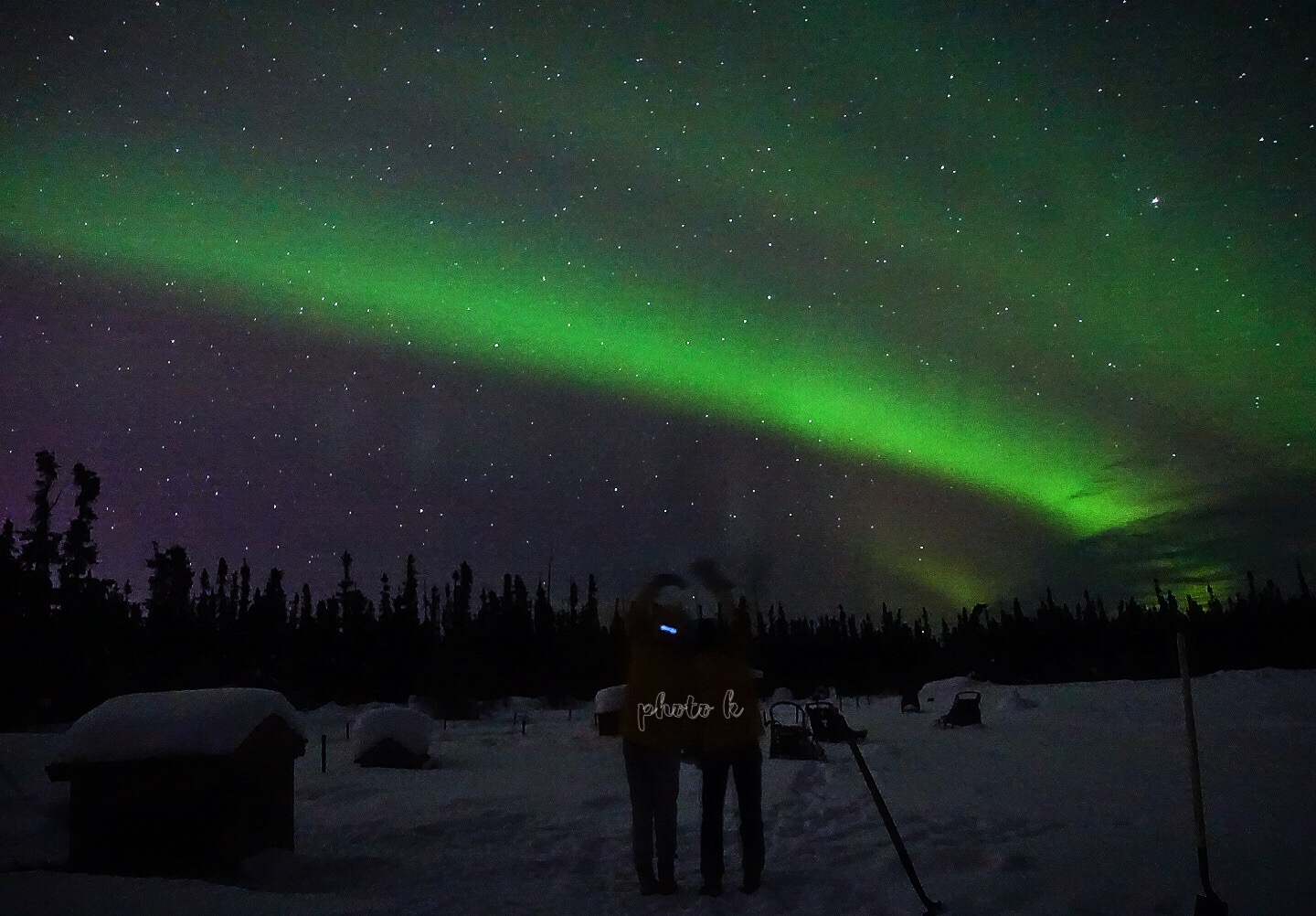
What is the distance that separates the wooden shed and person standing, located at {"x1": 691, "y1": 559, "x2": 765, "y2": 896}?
4.73 m

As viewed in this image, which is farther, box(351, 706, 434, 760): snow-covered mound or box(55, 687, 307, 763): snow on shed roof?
box(351, 706, 434, 760): snow-covered mound

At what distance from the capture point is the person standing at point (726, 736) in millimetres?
6383

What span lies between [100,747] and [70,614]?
39.0m

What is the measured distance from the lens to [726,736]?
21.4 feet

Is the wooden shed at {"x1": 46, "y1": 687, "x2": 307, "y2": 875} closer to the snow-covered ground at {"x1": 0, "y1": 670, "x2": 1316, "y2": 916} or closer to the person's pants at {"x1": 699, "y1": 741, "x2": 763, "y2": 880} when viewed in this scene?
the snow-covered ground at {"x1": 0, "y1": 670, "x2": 1316, "y2": 916}

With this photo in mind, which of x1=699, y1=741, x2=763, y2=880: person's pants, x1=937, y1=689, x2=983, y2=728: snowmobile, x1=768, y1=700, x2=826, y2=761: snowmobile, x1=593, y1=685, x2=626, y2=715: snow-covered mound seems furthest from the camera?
x1=593, y1=685, x2=626, y2=715: snow-covered mound

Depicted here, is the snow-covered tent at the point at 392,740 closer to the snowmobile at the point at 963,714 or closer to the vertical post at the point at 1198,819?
the snowmobile at the point at 963,714

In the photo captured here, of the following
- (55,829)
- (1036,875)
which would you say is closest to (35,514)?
(55,829)

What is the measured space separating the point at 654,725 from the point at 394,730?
17.6 meters

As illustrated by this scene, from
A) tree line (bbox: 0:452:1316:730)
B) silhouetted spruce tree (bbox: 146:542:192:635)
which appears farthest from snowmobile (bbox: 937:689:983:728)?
silhouetted spruce tree (bbox: 146:542:192:635)

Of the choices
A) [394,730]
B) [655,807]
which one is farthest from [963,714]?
[655,807]

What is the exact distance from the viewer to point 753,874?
250 inches

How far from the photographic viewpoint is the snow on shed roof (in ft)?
27.5

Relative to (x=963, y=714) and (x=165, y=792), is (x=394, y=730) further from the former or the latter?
(x=963, y=714)
